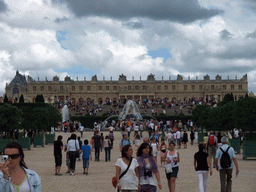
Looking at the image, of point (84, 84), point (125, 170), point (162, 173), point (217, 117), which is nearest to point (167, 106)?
point (217, 117)

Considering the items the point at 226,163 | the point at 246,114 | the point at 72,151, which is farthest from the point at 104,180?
the point at 246,114

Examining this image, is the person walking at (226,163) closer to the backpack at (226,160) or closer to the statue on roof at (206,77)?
the backpack at (226,160)

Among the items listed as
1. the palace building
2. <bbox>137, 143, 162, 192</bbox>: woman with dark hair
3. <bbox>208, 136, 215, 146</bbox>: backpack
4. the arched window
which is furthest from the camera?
the arched window

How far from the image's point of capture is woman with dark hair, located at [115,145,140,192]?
564 cm

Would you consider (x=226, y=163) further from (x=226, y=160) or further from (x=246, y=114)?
(x=246, y=114)

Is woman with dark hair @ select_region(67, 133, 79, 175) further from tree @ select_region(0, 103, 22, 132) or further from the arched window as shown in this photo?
the arched window

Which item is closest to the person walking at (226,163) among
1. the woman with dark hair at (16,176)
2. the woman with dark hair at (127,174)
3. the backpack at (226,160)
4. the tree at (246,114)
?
the backpack at (226,160)

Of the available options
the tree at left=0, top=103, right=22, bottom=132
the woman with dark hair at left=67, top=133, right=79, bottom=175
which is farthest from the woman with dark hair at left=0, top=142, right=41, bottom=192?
the tree at left=0, top=103, right=22, bottom=132

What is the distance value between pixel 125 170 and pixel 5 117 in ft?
48.8

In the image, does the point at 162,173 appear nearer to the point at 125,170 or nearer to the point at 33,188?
the point at 125,170

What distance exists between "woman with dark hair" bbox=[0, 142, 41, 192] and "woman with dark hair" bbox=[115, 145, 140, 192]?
2269 mm

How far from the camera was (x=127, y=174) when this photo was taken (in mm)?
5676

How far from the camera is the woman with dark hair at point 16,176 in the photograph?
3395 millimetres

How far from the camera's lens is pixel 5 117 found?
19453 millimetres
